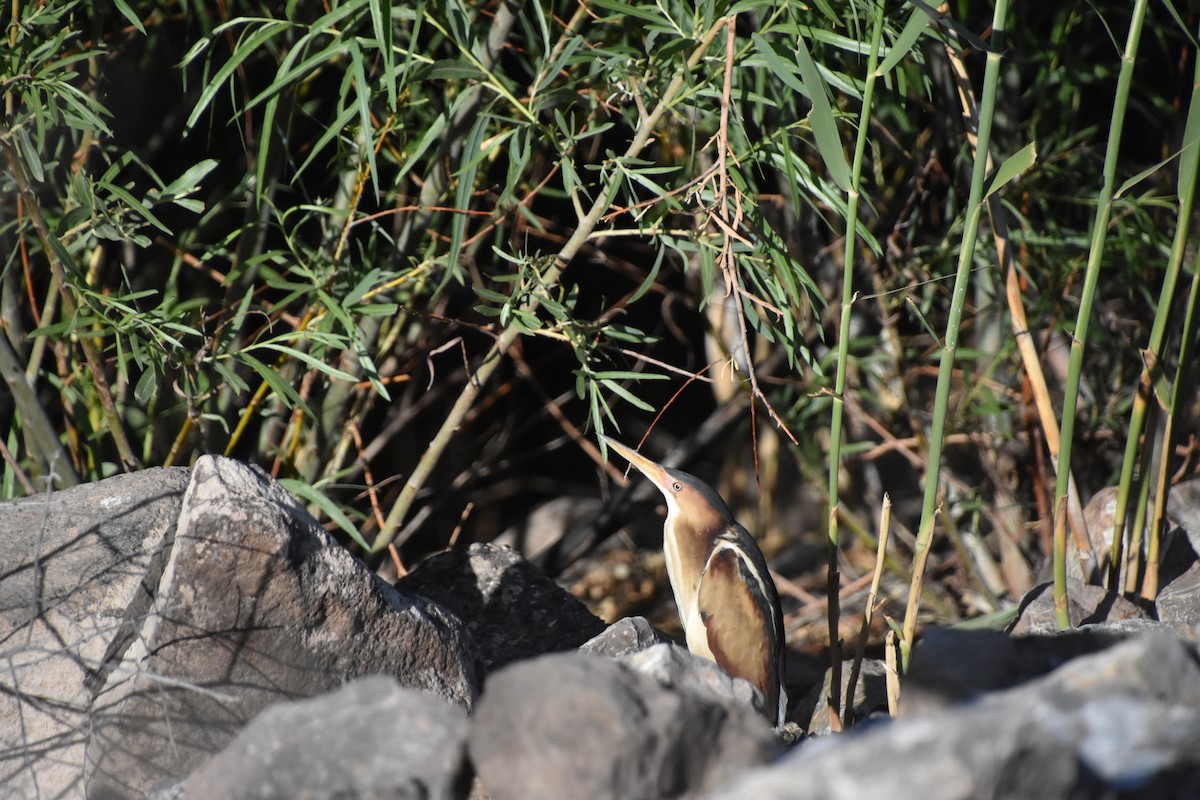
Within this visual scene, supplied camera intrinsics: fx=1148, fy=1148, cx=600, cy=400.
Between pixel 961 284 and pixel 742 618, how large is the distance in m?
0.74

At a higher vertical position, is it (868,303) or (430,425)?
(868,303)

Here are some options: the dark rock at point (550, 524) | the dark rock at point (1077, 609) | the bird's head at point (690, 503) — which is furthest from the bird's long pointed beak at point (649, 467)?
the dark rock at point (550, 524)

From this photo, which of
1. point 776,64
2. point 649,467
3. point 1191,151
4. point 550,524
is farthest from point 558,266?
point 550,524

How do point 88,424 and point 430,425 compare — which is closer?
point 88,424

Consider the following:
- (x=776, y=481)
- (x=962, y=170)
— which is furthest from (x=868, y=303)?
(x=776, y=481)

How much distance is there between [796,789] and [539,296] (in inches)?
47.9

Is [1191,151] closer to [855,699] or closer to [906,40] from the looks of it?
[906,40]

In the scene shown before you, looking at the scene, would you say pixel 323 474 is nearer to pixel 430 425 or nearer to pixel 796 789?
pixel 430 425

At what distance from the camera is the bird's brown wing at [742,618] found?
208 cm

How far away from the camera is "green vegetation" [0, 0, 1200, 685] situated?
→ 194 cm

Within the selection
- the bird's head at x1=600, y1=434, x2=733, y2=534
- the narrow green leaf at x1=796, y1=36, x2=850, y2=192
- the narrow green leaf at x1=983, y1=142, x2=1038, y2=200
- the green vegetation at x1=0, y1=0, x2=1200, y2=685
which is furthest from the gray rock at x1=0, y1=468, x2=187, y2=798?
the narrow green leaf at x1=983, y1=142, x2=1038, y2=200

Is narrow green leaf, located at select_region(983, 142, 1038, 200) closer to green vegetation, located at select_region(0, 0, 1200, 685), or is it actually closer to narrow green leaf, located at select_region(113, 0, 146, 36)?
green vegetation, located at select_region(0, 0, 1200, 685)

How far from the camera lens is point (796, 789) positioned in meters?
0.97

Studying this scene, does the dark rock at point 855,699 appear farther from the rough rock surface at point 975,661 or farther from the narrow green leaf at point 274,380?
the narrow green leaf at point 274,380
